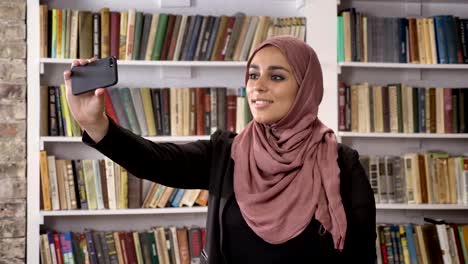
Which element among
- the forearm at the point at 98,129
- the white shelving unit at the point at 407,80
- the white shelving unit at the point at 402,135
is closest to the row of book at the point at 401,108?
the white shelving unit at the point at 402,135

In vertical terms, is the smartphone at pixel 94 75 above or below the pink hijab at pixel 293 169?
above

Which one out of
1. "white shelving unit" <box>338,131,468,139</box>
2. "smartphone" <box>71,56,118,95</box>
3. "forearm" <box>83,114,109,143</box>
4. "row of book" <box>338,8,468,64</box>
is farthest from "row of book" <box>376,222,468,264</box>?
"smartphone" <box>71,56,118,95</box>

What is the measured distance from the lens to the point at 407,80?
366cm

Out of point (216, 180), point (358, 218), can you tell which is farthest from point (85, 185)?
point (358, 218)

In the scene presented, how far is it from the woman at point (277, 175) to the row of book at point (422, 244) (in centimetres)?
188

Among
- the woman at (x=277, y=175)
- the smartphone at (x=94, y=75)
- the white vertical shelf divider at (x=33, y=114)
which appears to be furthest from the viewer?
the white vertical shelf divider at (x=33, y=114)

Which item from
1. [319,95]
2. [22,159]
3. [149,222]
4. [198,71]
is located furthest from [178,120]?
[319,95]

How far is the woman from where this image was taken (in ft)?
4.96

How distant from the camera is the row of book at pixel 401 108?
11.3 ft

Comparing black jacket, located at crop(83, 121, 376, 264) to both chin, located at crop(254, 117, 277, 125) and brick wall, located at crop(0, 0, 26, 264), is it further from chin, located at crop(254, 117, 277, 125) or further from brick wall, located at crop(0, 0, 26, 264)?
brick wall, located at crop(0, 0, 26, 264)

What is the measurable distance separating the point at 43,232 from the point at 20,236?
0.41 ft

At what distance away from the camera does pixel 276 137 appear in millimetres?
1712

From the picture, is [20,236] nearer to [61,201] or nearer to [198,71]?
[61,201]

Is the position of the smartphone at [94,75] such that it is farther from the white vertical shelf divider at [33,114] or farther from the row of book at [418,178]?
the row of book at [418,178]
